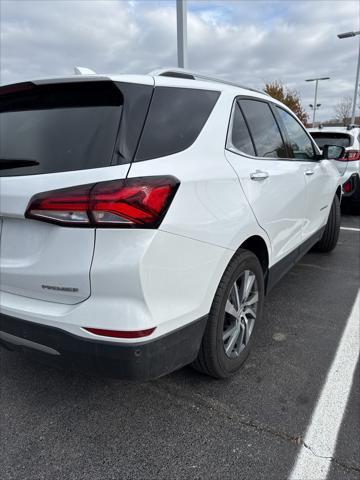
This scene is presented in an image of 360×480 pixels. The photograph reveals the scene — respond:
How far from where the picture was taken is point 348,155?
6574 mm

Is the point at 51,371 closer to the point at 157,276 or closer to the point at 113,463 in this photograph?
the point at 113,463

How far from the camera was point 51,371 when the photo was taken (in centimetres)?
251

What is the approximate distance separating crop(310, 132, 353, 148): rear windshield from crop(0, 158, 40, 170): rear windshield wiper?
6314 millimetres

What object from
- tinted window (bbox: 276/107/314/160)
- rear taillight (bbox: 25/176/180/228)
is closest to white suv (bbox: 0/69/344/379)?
rear taillight (bbox: 25/176/180/228)

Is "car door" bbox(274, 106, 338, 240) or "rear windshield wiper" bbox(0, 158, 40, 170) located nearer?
"rear windshield wiper" bbox(0, 158, 40, 170)

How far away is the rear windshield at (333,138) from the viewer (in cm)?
693

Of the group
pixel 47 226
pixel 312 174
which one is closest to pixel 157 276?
pixel 47 226

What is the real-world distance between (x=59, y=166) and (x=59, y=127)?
9.5 inches

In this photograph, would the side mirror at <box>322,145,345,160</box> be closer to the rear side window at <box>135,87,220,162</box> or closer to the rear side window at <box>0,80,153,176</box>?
the rear side window at <box>135,87,220,162</box>

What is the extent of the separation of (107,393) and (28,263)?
107 centimetres

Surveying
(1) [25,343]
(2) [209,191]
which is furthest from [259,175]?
(1) [25,343]

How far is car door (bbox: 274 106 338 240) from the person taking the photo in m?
3.30

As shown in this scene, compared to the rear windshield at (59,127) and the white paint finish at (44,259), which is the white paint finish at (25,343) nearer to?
the white paint finish at (44,259)

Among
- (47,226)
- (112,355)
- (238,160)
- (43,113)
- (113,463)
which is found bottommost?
(113,463)
